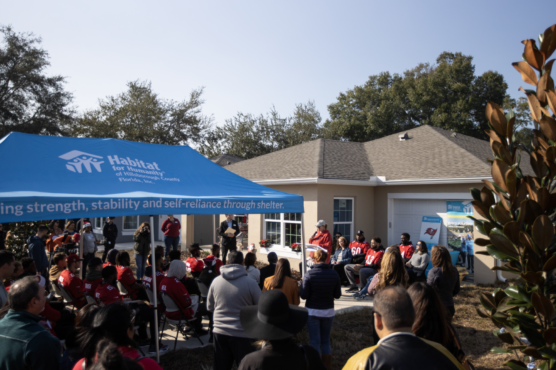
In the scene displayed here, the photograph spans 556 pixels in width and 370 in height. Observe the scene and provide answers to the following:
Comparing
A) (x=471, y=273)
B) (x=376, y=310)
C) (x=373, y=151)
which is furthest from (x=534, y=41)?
(x=373, y=151)

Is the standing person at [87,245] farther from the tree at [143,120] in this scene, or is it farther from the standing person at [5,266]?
the tree at [143,120]

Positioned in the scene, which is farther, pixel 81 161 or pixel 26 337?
pixel 81 161

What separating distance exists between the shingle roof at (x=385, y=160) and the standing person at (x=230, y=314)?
8.37 metres

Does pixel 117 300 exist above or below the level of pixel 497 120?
below

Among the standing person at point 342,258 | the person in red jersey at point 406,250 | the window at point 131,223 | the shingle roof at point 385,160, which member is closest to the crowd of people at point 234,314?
the person in red jersey at point 406,250

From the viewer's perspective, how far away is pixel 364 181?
42.3ft

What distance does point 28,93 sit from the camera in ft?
77.2

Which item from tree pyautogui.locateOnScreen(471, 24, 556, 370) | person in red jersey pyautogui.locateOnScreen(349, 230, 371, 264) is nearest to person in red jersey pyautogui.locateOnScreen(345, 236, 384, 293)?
person in red jersey pyautogui.locateOnScreen(349, 230, 371, 264)

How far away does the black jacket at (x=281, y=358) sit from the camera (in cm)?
222

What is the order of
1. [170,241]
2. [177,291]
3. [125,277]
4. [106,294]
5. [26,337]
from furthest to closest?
[170,241] → [125,277] → [177,291] → [106,294] → [26,337]

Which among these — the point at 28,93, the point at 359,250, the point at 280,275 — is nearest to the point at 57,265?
the point at 280,275

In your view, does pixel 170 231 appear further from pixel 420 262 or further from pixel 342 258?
pixel 420 262

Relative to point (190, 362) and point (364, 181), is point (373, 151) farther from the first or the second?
point (190, 362)

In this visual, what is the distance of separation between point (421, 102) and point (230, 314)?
28674 millimetres
